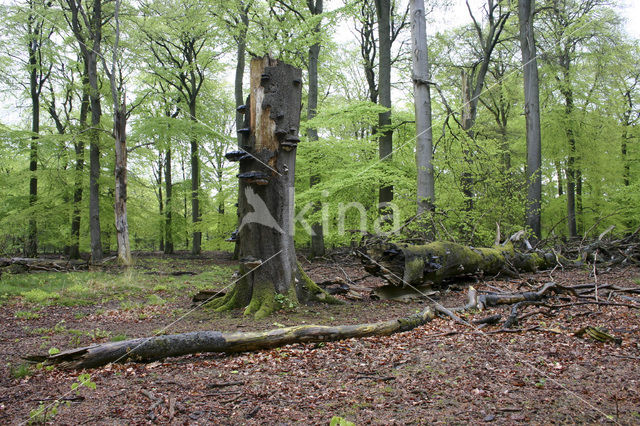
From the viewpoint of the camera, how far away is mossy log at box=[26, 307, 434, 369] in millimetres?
3213

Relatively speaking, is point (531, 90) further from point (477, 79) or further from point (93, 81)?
point (93, 81)

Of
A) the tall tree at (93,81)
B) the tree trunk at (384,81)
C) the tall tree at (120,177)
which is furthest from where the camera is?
the tall tree at (93,81)

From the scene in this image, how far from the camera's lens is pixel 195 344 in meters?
3.43

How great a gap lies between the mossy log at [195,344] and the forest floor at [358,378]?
0.26ft

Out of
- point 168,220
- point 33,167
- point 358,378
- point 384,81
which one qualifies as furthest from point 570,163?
point 33,167

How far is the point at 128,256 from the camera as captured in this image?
37.8ft

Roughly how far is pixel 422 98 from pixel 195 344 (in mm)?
7198

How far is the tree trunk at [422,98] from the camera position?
839 cm

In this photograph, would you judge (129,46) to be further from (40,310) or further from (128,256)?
(40,310)

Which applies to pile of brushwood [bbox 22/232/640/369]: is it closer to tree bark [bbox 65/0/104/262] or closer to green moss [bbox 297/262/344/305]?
green moss [bbox 297/262/344/305]

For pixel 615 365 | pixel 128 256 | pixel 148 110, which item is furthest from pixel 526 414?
pixel 148 110

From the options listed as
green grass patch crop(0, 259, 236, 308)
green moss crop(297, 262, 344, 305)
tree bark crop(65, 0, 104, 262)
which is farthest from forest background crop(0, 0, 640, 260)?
green moss crop(297, 262, 344, 305)

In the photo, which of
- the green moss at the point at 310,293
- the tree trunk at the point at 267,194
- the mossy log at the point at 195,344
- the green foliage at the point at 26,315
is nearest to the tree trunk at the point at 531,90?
the green moss at the point at 310,293

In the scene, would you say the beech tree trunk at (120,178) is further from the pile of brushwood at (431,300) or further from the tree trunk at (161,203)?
the pile of brushwood at (431,300)
